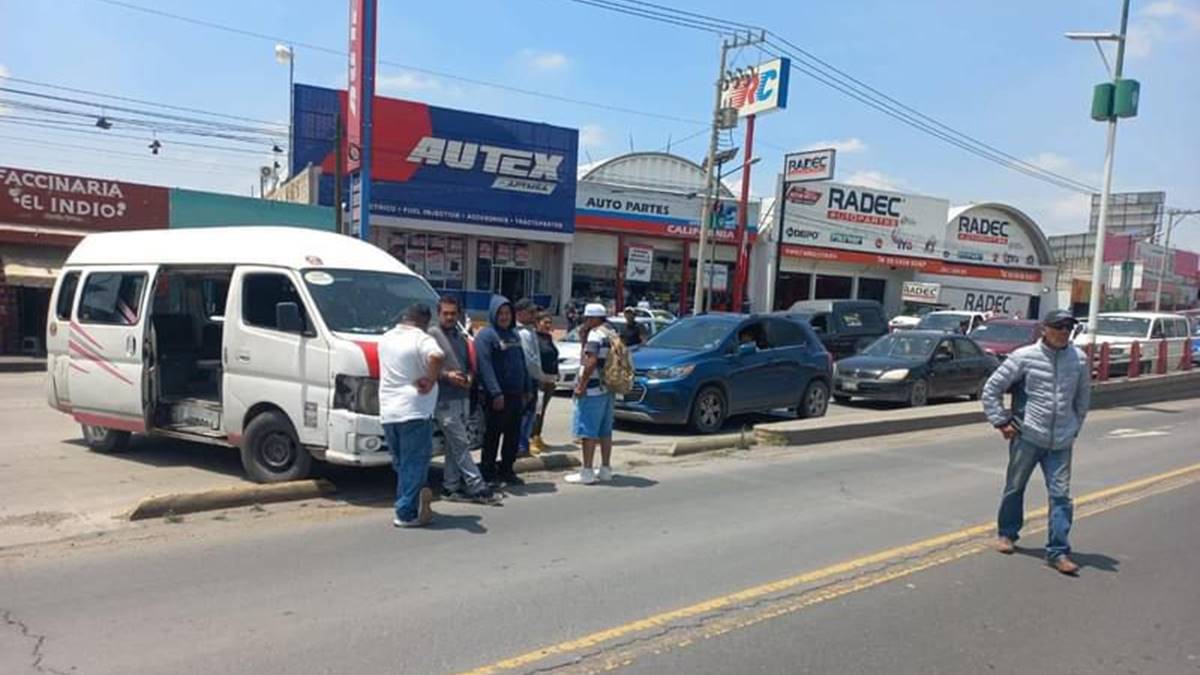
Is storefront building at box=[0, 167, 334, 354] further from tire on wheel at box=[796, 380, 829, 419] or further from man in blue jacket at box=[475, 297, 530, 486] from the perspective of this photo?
tire on wheel at box=[796, 380, 829, 419]

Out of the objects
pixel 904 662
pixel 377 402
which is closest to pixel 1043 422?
pixel 904 662

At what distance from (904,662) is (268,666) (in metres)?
3.08

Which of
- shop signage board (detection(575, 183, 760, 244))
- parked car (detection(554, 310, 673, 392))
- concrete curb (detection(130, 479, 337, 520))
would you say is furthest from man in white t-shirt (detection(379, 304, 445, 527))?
shop signage board (detection(575, 183, 760, 244))

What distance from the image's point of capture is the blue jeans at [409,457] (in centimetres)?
634

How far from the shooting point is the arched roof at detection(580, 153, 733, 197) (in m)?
39.4

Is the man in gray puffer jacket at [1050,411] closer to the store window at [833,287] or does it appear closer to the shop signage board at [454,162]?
the shop signage board at [454,162]

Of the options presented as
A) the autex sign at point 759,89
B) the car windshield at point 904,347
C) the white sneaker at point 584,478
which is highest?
the autex sign at point 759,89

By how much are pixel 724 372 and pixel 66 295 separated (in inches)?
315

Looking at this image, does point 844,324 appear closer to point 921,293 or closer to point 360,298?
point 360,298

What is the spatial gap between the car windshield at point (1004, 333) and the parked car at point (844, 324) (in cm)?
230

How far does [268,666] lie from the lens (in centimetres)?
395

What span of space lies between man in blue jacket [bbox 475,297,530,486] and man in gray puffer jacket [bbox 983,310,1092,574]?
3860mm

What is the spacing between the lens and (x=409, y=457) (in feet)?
20.8

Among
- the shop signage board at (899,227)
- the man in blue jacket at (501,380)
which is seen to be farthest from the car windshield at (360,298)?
the shop signage board at (899,227)
